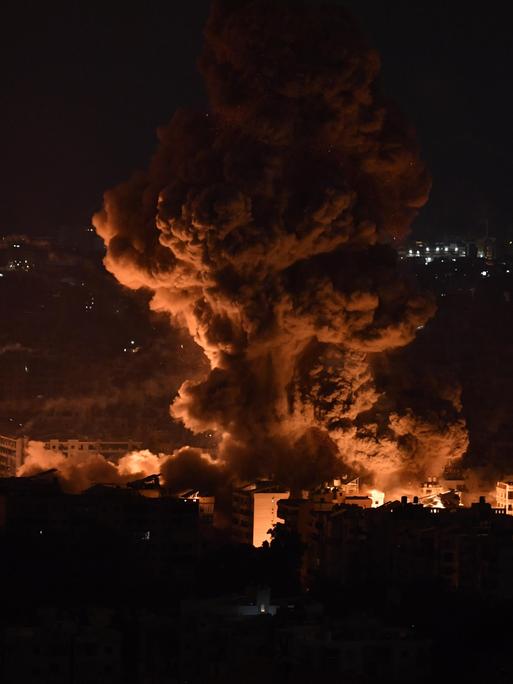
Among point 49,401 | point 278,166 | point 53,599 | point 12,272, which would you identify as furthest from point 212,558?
point 12,272

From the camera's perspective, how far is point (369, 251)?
4822 centimetres

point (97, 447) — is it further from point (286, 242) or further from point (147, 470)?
point (286, 242)

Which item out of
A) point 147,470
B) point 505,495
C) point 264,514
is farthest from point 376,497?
point 147,470

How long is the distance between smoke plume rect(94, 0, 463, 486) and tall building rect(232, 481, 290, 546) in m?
0.71

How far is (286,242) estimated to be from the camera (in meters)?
47.1

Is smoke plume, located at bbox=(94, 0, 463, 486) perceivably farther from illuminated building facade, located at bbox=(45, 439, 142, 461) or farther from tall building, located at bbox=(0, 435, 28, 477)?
illuminated building facade, located at bbox=(45, 439, 142, 461)

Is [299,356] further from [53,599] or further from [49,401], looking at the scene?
[49,401]

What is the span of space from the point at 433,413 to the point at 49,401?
526 inches

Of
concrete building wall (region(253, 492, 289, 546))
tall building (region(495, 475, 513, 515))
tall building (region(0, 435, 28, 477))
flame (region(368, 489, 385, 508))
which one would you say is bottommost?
concrete building wall (region(253, 492, 289, 546))

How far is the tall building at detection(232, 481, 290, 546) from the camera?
47.0m

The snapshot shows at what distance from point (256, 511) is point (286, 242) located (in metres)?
3.83

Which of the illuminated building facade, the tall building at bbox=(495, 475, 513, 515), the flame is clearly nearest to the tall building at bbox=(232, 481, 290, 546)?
the flame

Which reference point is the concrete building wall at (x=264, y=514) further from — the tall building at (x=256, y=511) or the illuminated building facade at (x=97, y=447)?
the illuminated building facade at (x=97, y=447)

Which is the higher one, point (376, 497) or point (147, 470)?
point (147, 470)
